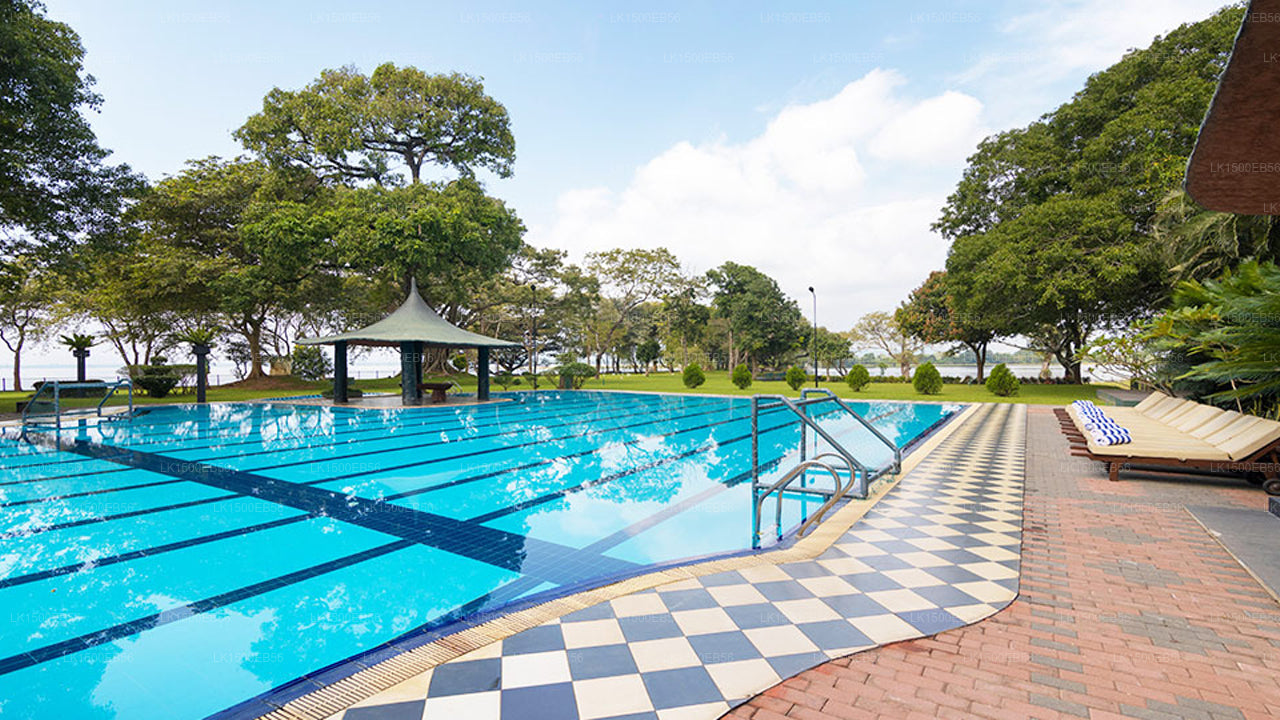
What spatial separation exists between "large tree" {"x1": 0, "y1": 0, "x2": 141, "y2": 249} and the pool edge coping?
1855 centimetres

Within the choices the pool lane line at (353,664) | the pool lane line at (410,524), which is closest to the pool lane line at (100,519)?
the pool lane line at (410,524)

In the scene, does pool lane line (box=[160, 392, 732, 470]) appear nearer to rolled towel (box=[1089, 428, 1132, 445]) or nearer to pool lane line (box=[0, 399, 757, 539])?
pool lane line (box=[0, 399, 757, 539])

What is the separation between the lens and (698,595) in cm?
297

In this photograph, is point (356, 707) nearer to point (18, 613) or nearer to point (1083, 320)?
point (18, 613)

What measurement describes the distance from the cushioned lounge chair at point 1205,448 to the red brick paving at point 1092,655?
2.48 m

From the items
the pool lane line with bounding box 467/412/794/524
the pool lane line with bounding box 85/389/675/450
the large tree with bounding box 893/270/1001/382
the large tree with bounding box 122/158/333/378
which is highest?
the large tree with bounding box 122/158/333/378

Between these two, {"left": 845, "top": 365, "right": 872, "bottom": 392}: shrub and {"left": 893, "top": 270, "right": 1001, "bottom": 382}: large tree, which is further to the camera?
{"left": 893, "top": 270, "right": 1001, "bottom": 382}: large tree

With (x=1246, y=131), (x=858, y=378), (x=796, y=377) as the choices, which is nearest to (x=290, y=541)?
(x=1246, y=131)

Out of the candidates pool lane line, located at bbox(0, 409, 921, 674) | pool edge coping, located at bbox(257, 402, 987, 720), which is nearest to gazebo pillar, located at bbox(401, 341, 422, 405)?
pool lane line, located at bbox(0, 409, 921, 674)

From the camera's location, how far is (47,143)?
1377cm

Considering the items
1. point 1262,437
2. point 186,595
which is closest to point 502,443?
point 186,595

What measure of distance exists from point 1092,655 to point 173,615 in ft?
16.6

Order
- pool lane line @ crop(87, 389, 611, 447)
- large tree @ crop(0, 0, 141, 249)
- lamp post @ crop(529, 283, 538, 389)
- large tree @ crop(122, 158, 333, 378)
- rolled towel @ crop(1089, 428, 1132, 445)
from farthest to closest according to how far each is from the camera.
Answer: lamp post @ crop(529, 283, 538, 389), large tree @ crop(122, 158, 333, 378), large tree @ crop(0, 0, 141, 249), pool lane line @ crop(87, 389, 611, 447), rolled towel @ crop(1089, 428, 1132, 445)

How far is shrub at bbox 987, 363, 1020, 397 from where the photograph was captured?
21.2 metres
